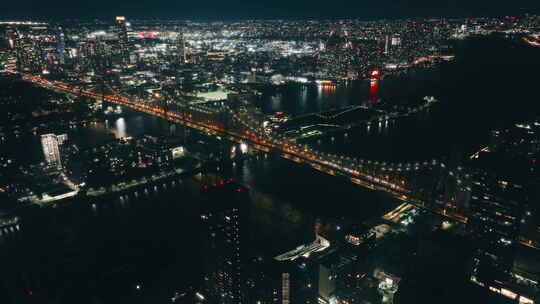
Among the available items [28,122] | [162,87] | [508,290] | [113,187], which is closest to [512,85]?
[508,290]

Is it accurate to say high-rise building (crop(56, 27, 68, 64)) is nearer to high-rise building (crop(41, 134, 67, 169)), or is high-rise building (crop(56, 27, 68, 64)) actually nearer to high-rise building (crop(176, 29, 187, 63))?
high-rise building (crop(176, 29, 187, 63))

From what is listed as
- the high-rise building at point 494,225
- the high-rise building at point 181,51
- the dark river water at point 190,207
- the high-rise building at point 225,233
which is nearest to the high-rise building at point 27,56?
the high-rise building at point 181,51

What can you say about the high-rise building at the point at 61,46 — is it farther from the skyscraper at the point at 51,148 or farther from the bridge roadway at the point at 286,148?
the skyscraper at the point at 51,148

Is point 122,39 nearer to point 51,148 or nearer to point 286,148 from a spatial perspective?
point 51,148

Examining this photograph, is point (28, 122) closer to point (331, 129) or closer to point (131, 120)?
point (131, 120)

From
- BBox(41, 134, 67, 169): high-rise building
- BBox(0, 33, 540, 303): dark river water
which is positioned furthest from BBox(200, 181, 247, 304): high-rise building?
BBox(41, 134, 67, 169): high-rise building

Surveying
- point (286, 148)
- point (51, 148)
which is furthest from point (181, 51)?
point (286, 148)
